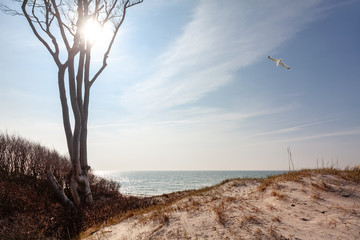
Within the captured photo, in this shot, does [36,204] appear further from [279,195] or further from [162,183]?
[162,183]

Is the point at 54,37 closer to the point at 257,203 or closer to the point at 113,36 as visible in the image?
the point at 113,36

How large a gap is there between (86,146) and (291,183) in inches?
Result: 367

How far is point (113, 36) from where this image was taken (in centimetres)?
1312

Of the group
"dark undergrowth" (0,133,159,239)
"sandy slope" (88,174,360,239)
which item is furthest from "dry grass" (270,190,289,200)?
"dark undergrowth" (0,133,159,239)

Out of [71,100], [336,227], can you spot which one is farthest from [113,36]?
[336,227]

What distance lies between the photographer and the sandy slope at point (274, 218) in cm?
429

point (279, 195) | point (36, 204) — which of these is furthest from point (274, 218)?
point (36, 204)

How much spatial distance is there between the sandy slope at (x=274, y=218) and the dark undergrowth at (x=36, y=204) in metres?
1.69

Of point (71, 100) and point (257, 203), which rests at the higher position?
point (71, 100)

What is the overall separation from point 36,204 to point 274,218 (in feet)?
27.3

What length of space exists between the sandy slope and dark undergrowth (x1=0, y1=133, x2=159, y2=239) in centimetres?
169

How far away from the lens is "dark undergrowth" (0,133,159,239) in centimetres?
621

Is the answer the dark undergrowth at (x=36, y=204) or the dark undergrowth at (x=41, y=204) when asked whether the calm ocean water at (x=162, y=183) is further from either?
the dark undergrowth at (x=36, y=204)

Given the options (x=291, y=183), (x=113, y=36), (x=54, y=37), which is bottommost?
(x=291, y=183)
